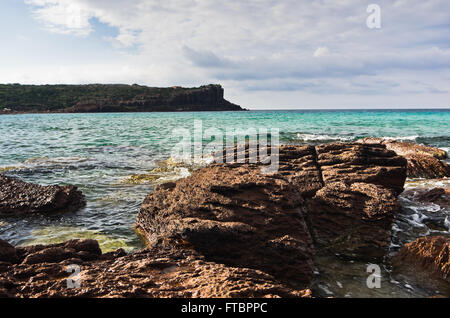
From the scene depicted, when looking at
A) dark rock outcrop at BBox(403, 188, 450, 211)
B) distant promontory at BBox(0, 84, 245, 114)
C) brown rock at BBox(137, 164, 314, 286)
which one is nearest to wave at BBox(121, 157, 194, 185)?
brown rock at BBox(137, 164, 314, 286)

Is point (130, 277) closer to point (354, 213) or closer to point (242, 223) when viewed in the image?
point (242, 223)

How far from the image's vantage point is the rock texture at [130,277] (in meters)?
2.94

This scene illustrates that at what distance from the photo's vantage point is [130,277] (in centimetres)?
324

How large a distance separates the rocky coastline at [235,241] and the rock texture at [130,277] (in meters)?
0.01

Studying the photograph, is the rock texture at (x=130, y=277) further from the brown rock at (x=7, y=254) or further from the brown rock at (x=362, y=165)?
the brown rock at (x=362, y=165)

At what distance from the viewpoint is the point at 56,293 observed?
2.89 metres

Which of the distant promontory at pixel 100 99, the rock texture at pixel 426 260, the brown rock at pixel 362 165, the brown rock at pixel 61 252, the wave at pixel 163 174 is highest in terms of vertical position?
the distant promontory at pixel 100 99

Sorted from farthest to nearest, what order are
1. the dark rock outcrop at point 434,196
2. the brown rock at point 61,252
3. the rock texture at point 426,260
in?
the dark rock outcrop at point 434,196, the rock texture at point 426,260, the brown rock at point 61,252

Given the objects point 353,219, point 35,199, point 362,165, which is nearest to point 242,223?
point 353,219

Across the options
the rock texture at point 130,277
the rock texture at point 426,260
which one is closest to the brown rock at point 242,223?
the rock texture at point 130,277

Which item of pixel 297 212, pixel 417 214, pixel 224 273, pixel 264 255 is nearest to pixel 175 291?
pixel 224 273

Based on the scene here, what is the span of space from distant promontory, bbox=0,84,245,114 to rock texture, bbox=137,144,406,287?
4027 inches

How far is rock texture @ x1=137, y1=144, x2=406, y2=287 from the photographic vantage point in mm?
4293

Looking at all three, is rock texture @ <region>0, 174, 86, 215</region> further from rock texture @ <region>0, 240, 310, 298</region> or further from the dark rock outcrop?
the dark rock outcrop
